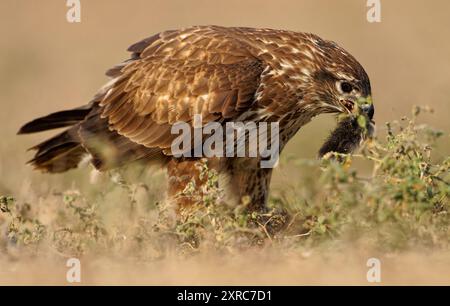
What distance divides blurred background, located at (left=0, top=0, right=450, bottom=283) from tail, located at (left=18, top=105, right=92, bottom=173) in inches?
90.5

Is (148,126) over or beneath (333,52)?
beneath

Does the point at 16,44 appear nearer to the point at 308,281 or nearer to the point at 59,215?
the point at 59,215

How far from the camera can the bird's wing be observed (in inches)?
293

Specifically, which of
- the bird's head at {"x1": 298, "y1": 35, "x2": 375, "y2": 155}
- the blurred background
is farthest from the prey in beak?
the blurred background

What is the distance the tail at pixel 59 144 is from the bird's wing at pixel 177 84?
28 cm

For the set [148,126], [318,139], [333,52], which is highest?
[333,52]

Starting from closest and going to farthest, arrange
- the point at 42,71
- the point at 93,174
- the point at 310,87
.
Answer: the point at 310,87 < the point at 93,174 < the point at 42,71

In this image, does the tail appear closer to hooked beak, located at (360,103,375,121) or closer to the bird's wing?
the bird's wing

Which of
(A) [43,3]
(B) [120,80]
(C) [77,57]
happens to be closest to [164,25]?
(C) [77,57]

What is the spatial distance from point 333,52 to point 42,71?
10.9m

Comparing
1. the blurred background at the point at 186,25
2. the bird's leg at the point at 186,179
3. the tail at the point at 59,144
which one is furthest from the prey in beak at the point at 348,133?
the blurred background at the point at 186,25

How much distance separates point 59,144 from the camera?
27.0 feet

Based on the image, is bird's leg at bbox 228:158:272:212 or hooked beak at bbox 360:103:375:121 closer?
hooked beak at bbox 360:103:375:121
